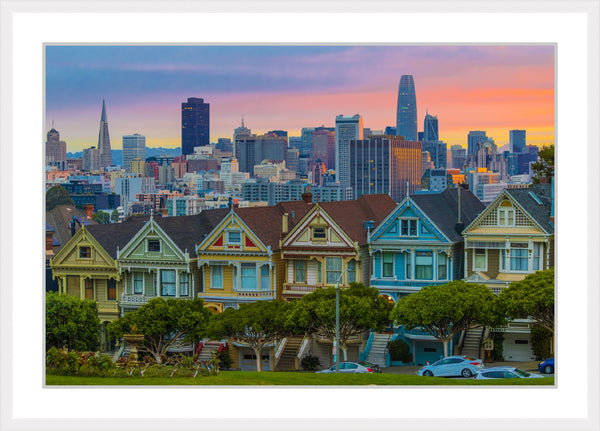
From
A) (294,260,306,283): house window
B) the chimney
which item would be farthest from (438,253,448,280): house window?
the chimney

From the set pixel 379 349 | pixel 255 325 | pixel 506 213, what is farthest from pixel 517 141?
pixel 255 325

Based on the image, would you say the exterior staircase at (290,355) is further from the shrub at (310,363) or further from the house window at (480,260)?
the house window at (480,260)

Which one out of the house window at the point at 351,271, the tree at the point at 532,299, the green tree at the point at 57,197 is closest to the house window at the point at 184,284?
the house window at the point at 351,271

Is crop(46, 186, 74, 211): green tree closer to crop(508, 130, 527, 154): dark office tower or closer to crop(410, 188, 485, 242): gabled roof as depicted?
crop(508, 130, 527, 154): dark office tower
